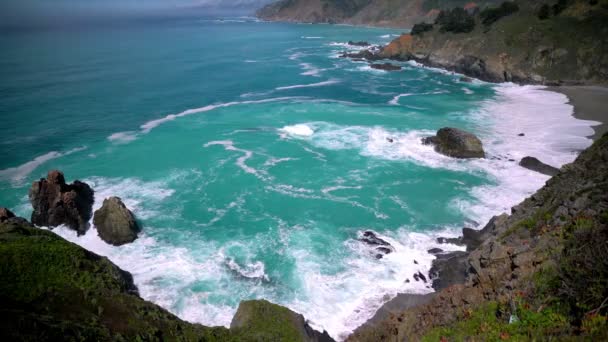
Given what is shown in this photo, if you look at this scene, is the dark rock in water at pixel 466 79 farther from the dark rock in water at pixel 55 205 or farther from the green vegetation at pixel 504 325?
the green vegetation at pixel 504 325

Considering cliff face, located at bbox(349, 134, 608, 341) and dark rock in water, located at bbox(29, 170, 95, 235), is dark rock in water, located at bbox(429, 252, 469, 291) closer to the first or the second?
cliff face, located at bbox(349, 134, 608, 341)

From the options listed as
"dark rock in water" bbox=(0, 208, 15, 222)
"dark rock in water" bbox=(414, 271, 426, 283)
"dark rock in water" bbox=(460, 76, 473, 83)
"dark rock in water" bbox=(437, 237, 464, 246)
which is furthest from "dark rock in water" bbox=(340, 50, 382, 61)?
"dark rock in water" bbox=(0, 208, 15, 222)

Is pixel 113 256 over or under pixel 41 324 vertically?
under

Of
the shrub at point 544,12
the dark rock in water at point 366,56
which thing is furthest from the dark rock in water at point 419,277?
the dark rock in water at point 366,56

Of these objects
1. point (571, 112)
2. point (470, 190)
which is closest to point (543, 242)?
point (470, 190)

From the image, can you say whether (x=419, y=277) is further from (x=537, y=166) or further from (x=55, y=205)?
(x=55, y=205)

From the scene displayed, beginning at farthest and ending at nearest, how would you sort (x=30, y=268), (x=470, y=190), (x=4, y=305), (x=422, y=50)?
1. (x=422, y=50)
2. (x=470, y=190)
3. (x=30, y=268)
4. (x=4, y=305)

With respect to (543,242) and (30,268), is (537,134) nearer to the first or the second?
(543,242)

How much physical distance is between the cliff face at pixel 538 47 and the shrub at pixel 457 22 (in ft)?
4.31

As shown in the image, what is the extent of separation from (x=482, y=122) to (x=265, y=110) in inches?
1306

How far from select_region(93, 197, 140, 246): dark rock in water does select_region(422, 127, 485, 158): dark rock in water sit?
32831 mm

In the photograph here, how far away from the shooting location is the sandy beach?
4875 cm

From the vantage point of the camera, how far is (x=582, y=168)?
22.0 metres

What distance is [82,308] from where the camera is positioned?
49.6 ft
